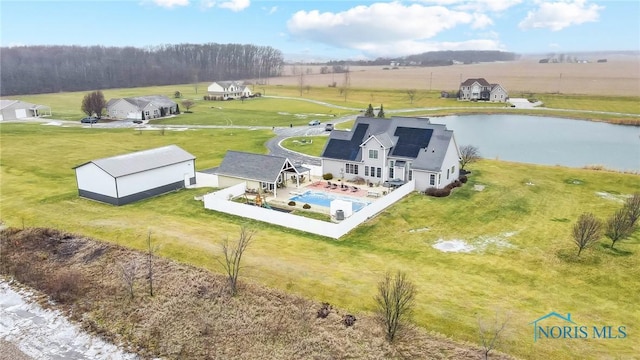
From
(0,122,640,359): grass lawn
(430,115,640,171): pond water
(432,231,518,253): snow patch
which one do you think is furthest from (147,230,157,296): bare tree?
(430,115,640,171): pond water

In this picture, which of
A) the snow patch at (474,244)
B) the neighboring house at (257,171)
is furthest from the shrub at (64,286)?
the snow patch at (474,244)

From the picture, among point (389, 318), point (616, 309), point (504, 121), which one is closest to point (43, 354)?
point (389, 318)

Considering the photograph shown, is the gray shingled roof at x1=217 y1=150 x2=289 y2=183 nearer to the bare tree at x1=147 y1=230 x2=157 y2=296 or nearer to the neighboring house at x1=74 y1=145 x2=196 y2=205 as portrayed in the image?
the neighboring house at x1=74 y1=145 x2=196 y2=205

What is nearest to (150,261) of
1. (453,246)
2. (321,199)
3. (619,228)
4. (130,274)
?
(130,274)

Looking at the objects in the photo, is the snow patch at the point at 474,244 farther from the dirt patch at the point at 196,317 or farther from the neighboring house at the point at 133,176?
the neighboring house at the point at 133,176

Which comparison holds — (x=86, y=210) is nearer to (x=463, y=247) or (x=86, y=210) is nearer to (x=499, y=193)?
(x=463, y=247)

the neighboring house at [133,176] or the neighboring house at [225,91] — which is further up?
the neighboring house at [225,91]
